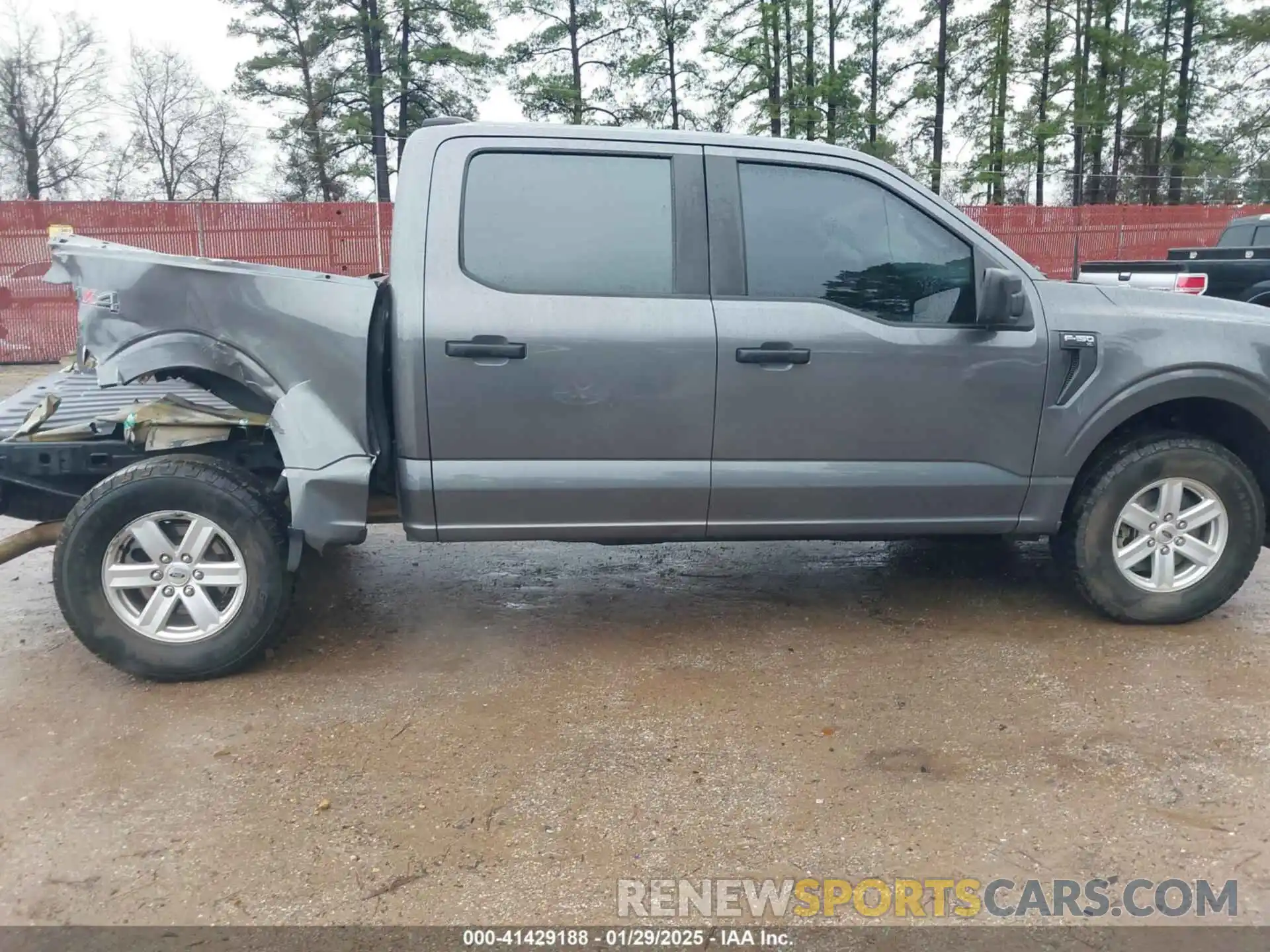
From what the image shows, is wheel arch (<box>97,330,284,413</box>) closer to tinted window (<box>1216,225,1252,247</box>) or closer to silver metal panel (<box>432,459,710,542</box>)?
silver metal panel (<box>432,459,710,542</box>)

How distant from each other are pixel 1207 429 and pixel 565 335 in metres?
2.96

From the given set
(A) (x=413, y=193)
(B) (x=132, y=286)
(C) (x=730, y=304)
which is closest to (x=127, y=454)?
(B) (x=132, y=286)

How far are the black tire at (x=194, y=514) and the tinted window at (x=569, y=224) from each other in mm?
1225

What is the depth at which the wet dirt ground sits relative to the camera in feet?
8.40

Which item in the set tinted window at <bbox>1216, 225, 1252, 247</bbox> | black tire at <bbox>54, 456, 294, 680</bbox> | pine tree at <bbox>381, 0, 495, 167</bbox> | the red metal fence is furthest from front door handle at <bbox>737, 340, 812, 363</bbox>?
pine tree at <bbox>381, 0, 495, 167</bbox>

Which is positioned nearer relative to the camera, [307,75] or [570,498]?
[570,498]

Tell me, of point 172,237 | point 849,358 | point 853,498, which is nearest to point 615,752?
point 853,498

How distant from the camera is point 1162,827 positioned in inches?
108

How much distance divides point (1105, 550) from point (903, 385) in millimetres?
1186

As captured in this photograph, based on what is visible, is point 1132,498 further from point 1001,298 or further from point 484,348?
point 484,348

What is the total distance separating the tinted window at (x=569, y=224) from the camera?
3.64 meters

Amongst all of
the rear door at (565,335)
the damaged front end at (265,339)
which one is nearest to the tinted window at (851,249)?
the rear door at (565,335)

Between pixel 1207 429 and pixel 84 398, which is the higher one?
pixel 84 398

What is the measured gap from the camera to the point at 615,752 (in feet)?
10.4
